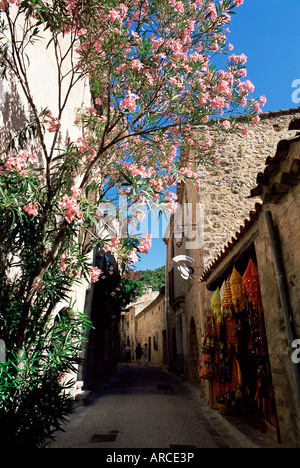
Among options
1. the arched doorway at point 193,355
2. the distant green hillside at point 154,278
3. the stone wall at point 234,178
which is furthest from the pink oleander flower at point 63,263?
the distant green hillside at point 154,278

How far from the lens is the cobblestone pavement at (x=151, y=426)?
4207 mm

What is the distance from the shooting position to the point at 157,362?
72.6ft

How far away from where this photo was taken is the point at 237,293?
15.4ft

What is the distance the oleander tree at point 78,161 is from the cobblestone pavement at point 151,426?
1.46 meters

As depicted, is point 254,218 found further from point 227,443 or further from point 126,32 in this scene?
point 227,443

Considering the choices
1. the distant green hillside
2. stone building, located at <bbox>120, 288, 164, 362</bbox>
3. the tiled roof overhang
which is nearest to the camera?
the tiled roof overhang

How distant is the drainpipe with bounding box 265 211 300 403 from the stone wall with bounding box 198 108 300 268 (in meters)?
4.74

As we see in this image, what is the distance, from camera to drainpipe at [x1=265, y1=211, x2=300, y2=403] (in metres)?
3.23

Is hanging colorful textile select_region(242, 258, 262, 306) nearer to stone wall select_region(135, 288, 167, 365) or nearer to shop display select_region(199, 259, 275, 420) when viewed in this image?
shop display select_region(199, 259, 275, 420)

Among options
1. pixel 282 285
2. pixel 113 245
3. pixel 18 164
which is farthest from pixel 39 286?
pixel 282 285

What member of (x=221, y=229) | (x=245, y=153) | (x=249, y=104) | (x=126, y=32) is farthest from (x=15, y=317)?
(x=245, y=153)

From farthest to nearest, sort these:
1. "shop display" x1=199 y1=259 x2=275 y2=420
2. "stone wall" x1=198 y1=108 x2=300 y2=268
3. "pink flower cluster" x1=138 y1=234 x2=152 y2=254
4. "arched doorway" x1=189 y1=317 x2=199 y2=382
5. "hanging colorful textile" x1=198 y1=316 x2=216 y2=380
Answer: "arched doorway" x1=189 y1=317 x2=199 y2=382 → "stone wall" x1=198 y1=108 x2=300 y2=268 → "hanging colorful textile" x1=198 y1=316 x2=216 y2=380 → "shop display" x1=199 y1=259 x2=275 y2=420 → "pink flower cluster" x1=138 y1=234 x2=152 y2=254

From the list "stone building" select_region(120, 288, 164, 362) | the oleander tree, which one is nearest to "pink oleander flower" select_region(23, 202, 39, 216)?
the oleander tree

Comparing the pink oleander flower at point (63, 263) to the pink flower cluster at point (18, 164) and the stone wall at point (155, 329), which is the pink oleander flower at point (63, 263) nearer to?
the pink flower cluster at point (18, 164)
